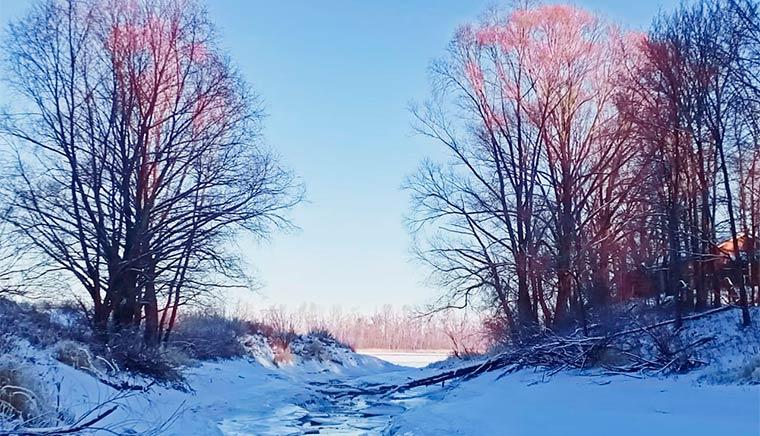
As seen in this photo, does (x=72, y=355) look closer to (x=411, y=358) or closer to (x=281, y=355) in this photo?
(x=281, y=355)

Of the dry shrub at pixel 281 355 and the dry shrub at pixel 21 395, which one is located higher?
the dry shrub at pixel 281 355

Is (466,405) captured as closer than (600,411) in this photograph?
No

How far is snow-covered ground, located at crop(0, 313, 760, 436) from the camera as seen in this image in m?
7.54

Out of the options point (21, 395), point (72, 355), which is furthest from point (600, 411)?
point (72, 355)

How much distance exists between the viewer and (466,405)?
39.1ft

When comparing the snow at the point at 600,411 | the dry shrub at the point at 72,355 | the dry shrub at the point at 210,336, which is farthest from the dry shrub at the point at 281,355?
the dry shrub at the point at 72,355

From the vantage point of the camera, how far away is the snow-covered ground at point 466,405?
7539 millimetres

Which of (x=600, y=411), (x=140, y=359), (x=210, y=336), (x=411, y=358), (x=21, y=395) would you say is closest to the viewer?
(x=21, y=395)

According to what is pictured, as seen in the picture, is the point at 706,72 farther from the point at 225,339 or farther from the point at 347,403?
the point at 225,339

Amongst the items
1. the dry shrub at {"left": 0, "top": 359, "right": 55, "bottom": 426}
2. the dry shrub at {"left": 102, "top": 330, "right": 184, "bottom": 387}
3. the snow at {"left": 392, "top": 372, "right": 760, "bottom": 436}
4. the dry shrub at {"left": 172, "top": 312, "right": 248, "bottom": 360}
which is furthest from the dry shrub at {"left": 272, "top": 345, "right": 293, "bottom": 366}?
the dry shrub at {"left": 0, "top": 359, "right": 55, "bottom": 426}

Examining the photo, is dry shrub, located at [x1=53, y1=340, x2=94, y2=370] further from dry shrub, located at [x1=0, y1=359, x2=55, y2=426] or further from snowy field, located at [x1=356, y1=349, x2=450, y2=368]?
snowy field, located at [x1=356, y1=349, x2=450, y2=368]

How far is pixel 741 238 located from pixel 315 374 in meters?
17.9

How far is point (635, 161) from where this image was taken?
2173cm

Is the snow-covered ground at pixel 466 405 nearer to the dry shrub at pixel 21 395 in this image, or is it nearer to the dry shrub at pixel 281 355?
the dry shrub at pixel 21 395
